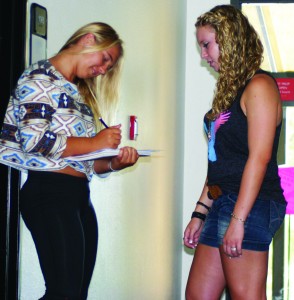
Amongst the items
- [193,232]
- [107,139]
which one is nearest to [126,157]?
[107,139]

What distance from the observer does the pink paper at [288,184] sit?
171 inches

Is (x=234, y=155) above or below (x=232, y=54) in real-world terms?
below

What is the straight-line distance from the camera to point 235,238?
1988 mm

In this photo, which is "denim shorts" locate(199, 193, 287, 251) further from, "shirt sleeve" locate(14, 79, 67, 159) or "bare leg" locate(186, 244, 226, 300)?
"shirt sleeve" locate(14, 79, 67, 159)

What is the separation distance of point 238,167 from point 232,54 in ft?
1.13

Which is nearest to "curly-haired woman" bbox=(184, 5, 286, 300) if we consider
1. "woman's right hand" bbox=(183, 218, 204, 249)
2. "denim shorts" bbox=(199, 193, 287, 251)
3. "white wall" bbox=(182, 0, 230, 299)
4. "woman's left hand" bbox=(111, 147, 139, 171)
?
"denim shorts" bbox=(199, 193, 287, 251)

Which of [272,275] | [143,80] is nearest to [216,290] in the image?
[143,80]

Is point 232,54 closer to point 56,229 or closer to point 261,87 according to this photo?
point 261,87

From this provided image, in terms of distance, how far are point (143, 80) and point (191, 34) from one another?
1182 millimetres

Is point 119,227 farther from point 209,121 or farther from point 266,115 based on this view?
point 266,115

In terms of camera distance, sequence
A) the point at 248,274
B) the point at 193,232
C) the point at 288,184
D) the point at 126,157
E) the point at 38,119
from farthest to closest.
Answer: the point at 288,184 → the point at 193,232 → the point at 126,157 → the point at 248,274 → the point at 38,119

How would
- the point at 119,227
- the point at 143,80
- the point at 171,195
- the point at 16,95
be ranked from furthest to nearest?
1. the point at 171,195
2. the point at 143,80
3. the point at 119,227
4. the point at 16,95

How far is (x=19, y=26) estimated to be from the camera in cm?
220

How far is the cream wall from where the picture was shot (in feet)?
8.86
